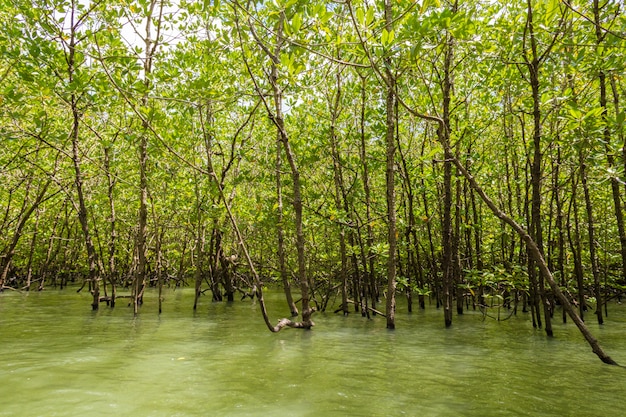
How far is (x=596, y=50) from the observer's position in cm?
520

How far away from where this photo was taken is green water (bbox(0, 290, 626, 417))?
3580mm

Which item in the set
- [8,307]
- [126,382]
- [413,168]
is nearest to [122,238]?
[8,307]

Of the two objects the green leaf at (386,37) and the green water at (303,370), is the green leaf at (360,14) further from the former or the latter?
the green water at (303,370)

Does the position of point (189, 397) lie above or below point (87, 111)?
below

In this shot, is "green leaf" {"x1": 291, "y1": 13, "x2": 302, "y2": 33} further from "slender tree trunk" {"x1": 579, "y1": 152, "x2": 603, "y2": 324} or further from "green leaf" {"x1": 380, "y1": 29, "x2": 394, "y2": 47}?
"slender tree trunk" {"x1": 579, "y1": 152, "x2": 603, "y2": 324}

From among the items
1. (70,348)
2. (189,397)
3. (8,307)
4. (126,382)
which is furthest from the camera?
(8,307)

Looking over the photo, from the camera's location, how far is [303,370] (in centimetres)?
486

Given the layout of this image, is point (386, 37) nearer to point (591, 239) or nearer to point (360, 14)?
point (360, 14)

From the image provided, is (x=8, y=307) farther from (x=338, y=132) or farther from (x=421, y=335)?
(x=421, y=335)

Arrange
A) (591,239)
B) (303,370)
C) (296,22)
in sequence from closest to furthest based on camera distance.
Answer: (296,22) < (303,370) < (591,239)

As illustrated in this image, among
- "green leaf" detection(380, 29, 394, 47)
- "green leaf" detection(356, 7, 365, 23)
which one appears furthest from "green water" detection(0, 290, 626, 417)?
"green leaf" detection(356, 7, 365, 23)

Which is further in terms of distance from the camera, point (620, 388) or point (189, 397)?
point (620, 388)

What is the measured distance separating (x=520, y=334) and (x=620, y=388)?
11.0ft

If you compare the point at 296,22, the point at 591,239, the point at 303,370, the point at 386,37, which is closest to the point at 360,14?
the point at 386,37
